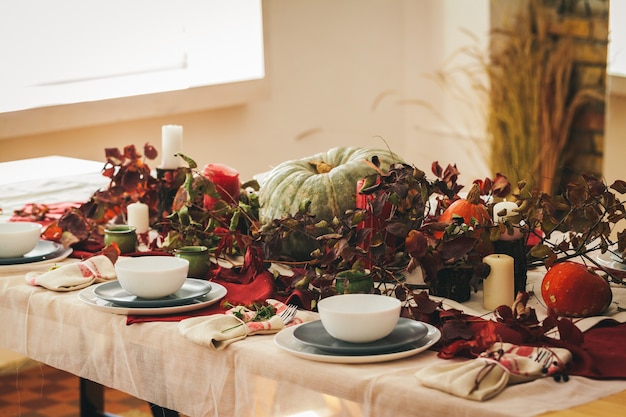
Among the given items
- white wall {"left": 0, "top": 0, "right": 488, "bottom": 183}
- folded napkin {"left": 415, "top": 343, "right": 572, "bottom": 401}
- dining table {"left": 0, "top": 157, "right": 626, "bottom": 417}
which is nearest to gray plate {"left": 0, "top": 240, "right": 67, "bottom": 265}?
dining table {"left": 0, "top": 157, "right": 626, "bottom": 417}

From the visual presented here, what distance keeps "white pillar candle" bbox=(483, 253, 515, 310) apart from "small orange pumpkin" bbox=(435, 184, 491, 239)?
11 cm

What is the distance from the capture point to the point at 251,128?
14.0 ft

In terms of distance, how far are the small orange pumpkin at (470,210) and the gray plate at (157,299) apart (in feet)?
1.34

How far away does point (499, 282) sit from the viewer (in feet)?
4.71

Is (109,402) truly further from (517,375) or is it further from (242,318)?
(517,375)

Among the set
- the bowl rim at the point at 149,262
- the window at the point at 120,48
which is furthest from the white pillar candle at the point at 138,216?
the window at the point at 120,48

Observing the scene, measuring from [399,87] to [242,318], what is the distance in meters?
3.66

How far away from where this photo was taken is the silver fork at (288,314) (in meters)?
1.40

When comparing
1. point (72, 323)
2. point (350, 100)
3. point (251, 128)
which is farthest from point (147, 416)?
point (350, 100)

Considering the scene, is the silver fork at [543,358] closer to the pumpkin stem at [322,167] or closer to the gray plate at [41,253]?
the pumpkin stem at [322,167]

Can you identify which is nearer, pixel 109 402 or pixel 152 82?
pixel 109 402

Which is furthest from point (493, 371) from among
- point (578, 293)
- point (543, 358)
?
point (578, 293)

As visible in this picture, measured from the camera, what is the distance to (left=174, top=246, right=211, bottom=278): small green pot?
1658 mm

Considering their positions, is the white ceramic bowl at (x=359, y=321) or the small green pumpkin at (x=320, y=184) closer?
the white ceramic bowl at (x=359, y=321)
